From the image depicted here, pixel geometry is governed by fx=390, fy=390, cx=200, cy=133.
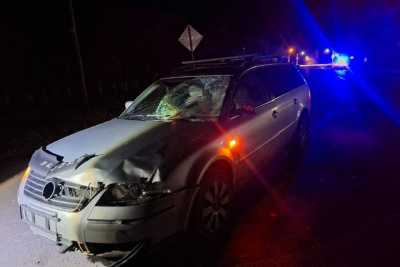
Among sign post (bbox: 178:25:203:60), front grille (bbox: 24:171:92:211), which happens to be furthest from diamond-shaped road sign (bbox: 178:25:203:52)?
front grille (bbox: 24:171:92:211)

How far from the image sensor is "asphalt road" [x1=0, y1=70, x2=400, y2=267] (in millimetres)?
3705

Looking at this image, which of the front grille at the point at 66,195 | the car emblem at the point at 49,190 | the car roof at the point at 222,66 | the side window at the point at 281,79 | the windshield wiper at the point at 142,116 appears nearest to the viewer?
the front grille at the point at 66,195

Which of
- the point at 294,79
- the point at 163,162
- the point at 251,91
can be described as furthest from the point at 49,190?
the point at 294,79

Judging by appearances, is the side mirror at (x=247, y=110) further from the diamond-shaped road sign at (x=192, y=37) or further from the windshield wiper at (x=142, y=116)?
the diamond-shaped road sign at (x=192, y=37)

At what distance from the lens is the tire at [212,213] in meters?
3.70

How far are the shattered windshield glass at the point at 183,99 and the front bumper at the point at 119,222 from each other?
55.8 inches

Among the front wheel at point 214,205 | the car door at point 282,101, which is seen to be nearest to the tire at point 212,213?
the front wheel at point 214,205

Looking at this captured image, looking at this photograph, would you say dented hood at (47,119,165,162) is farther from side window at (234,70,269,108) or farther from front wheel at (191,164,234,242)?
side window at (234,70,269,108)

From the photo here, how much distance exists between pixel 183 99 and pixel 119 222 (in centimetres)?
216

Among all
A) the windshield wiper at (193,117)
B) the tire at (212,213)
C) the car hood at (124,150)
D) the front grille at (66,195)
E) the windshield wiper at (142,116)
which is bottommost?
the tire at (212,213)

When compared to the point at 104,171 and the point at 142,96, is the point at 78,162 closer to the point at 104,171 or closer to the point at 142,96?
the point at 104,171

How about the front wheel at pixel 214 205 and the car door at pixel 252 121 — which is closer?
the front wheel at pixel 214 205

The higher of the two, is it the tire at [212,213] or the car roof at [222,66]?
the car roof at [222,66]

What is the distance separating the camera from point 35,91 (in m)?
13.9
